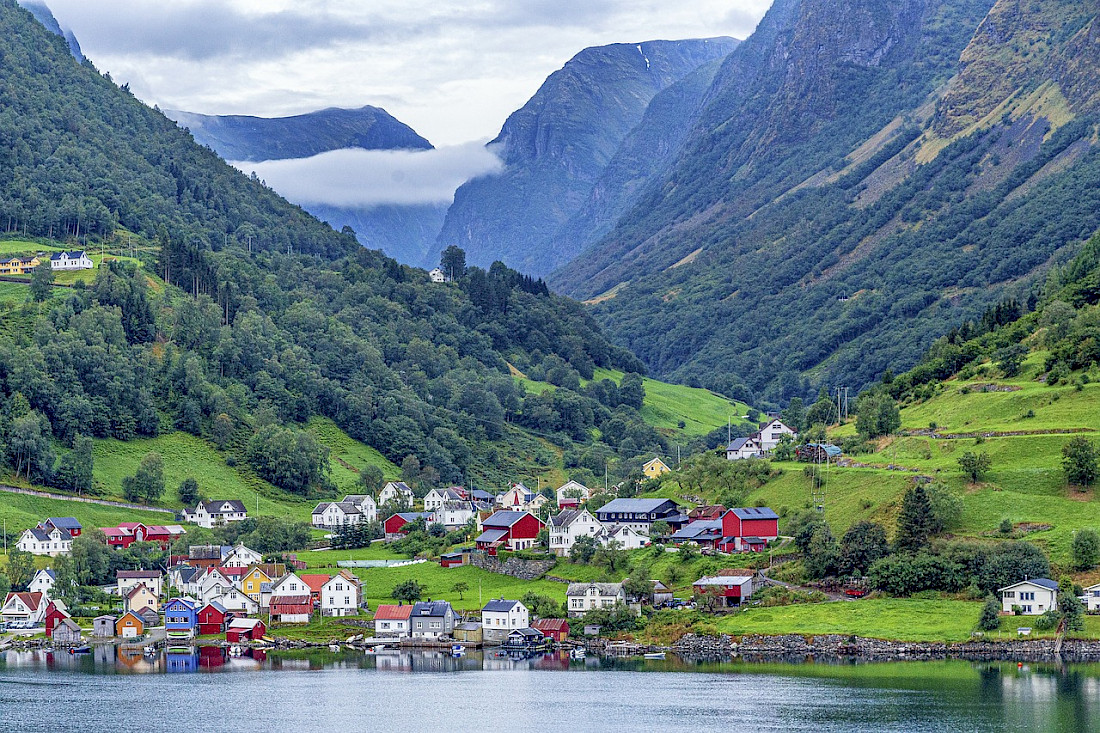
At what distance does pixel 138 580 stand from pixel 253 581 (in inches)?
364

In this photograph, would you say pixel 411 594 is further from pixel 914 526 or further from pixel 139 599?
pixel 914 526

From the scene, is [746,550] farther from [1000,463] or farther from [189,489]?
[189,489]

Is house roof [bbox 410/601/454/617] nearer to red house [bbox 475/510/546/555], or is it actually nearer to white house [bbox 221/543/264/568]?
red house [bbox 475/510/546/555]

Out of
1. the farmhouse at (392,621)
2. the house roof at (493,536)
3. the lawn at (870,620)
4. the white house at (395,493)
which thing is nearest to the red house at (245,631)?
the farmhouse at (392,621)

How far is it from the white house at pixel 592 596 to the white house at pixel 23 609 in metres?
40.5

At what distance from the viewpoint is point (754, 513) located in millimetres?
122562

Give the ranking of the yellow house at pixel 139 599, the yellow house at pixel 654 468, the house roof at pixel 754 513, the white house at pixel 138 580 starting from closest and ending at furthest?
the yellow house at pixel 139 599
the house roof at pixel 754 513
the white house at pixel 138 580
the yellow house at pixel 654 468

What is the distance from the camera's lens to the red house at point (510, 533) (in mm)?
134875

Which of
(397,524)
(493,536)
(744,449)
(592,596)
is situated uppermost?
(744,449)

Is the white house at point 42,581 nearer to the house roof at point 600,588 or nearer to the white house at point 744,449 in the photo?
the house roof at point 600,588

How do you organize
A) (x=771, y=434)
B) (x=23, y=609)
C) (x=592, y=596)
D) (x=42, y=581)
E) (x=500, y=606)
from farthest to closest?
(x=771, y=434)
(x=42, y=581)
(x=23, y=609)
(x=592, y=596)
(x=500, y=606)

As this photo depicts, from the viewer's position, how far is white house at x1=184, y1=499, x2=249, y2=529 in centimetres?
15400

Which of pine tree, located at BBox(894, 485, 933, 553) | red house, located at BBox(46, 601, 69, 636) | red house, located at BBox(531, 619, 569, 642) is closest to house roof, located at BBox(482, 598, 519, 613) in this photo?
red house, located at BBox(531, 619, 569, 642)

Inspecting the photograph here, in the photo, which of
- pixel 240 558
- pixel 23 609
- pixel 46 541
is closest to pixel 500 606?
pixel 240 558
